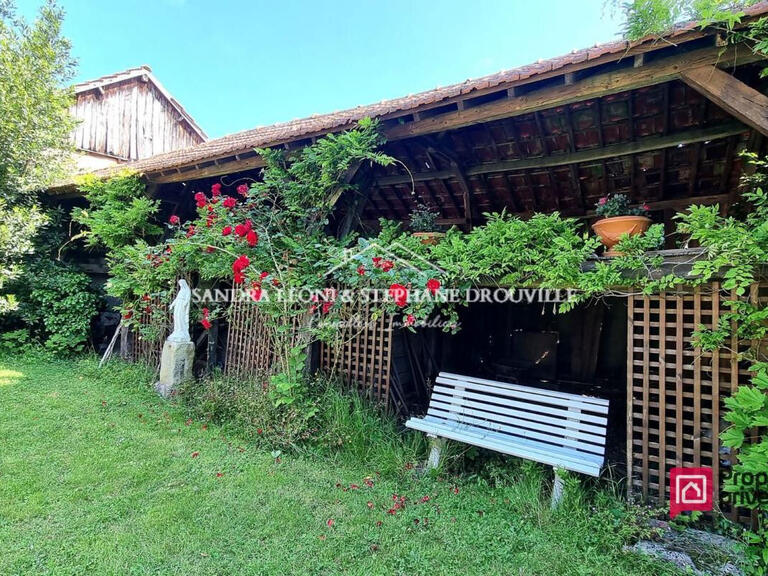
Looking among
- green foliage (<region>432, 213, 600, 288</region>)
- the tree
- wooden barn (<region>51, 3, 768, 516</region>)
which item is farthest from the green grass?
the tree

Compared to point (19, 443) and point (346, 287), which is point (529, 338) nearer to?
point (346, 287)

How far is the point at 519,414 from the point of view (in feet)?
10.2

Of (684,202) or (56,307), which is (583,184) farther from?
(56,307)

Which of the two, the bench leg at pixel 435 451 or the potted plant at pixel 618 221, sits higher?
the potted plant at pixel 618 221

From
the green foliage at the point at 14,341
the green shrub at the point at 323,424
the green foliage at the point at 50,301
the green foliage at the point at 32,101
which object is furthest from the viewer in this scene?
the green foliage at the point at 50,301

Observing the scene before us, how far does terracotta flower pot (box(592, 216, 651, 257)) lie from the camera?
10.1 feet

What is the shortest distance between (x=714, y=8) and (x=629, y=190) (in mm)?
2776

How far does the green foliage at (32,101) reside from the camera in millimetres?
5594

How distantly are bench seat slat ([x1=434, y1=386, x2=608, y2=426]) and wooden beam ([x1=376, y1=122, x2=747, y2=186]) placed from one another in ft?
8.46

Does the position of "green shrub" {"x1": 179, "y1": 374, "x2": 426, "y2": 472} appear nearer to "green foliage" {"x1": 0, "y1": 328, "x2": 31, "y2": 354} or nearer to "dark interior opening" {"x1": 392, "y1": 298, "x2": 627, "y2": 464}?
"dark interior opening" {"x1": 392, "y1": 298, "x2": 627, "y2": 464}

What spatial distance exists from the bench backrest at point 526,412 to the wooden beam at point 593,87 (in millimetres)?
2172

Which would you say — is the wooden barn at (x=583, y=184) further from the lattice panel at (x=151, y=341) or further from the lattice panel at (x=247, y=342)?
the lattice panel at (x=151, y=341)

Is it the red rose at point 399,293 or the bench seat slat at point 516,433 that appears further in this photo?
the red rose at point 399,293

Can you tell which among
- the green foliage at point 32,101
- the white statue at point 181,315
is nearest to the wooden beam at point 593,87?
the white statue at point 181,315
